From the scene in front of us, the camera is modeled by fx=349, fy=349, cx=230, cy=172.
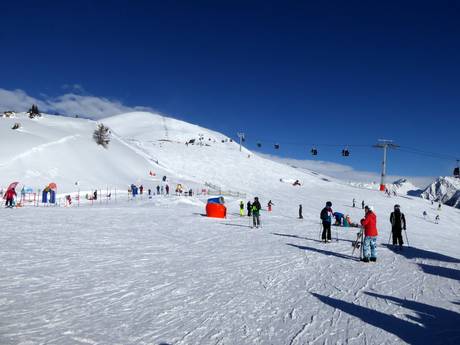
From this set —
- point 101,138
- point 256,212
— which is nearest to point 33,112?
point 101,138

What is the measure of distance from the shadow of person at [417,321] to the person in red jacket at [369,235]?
3.74 meters

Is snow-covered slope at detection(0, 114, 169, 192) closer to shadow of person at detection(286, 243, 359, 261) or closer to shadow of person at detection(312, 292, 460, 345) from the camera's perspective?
shadow of person at detection(286, 243, 359, 261)

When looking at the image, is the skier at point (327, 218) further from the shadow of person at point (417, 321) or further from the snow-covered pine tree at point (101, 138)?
the snow-covered pine tree at point (101, 138)

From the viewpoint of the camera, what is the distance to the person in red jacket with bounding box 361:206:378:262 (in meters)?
11.5

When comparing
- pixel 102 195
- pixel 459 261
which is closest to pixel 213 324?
pixel 459 261

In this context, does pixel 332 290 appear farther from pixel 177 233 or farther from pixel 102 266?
pixel 177 233

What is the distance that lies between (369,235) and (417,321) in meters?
4.99

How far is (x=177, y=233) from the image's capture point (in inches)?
671

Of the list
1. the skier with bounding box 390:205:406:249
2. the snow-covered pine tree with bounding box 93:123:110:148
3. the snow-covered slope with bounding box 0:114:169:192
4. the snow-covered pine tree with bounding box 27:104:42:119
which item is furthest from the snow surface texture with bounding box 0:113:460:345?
the snow-covered pine tree with bounding box 27:104:42:119

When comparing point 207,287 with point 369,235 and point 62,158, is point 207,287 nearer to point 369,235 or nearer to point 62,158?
point 369,235

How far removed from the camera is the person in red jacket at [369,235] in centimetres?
1147

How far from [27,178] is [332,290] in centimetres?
3795

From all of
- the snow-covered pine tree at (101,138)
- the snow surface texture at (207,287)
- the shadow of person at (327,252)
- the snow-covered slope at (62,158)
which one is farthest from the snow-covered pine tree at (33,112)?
the shadow of person at (327,252)

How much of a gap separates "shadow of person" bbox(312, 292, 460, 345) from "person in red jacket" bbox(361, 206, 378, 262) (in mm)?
3738
